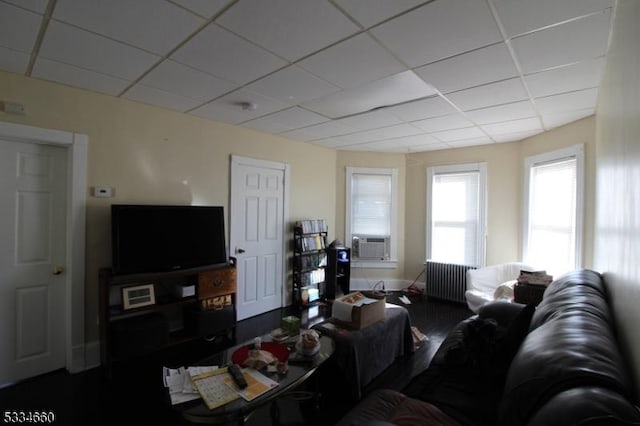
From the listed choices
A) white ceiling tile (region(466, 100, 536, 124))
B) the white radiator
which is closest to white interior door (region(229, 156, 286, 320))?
the white radiator

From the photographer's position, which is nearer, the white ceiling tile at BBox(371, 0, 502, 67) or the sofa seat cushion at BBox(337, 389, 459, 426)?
the sofa seat cushion at BBox(337, 389, 459, 426)

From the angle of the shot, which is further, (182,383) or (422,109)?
(422,109)

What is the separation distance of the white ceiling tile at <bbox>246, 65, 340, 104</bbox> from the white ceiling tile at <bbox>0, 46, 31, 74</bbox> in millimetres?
1555

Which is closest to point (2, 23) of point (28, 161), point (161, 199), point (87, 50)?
point (87, 50)

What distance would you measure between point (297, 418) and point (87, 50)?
292 centimetres

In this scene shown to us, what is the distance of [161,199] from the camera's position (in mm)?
3174

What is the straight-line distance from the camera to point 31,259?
2.54 metres

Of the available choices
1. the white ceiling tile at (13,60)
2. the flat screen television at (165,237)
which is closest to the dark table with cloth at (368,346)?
the flat screen television at (165,237)

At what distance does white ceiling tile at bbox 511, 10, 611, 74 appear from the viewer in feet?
5.36

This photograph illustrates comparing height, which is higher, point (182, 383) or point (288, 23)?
point (288, 23)

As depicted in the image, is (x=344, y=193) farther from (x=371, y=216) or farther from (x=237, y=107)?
(x=237, y=107)

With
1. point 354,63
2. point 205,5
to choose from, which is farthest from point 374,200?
point 205,5

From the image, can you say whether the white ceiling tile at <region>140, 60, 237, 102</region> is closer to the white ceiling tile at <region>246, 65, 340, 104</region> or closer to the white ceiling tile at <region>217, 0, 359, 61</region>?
the white ceiling tile at <region>246, 65, 340, 104</region>

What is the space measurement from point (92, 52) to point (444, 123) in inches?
133
